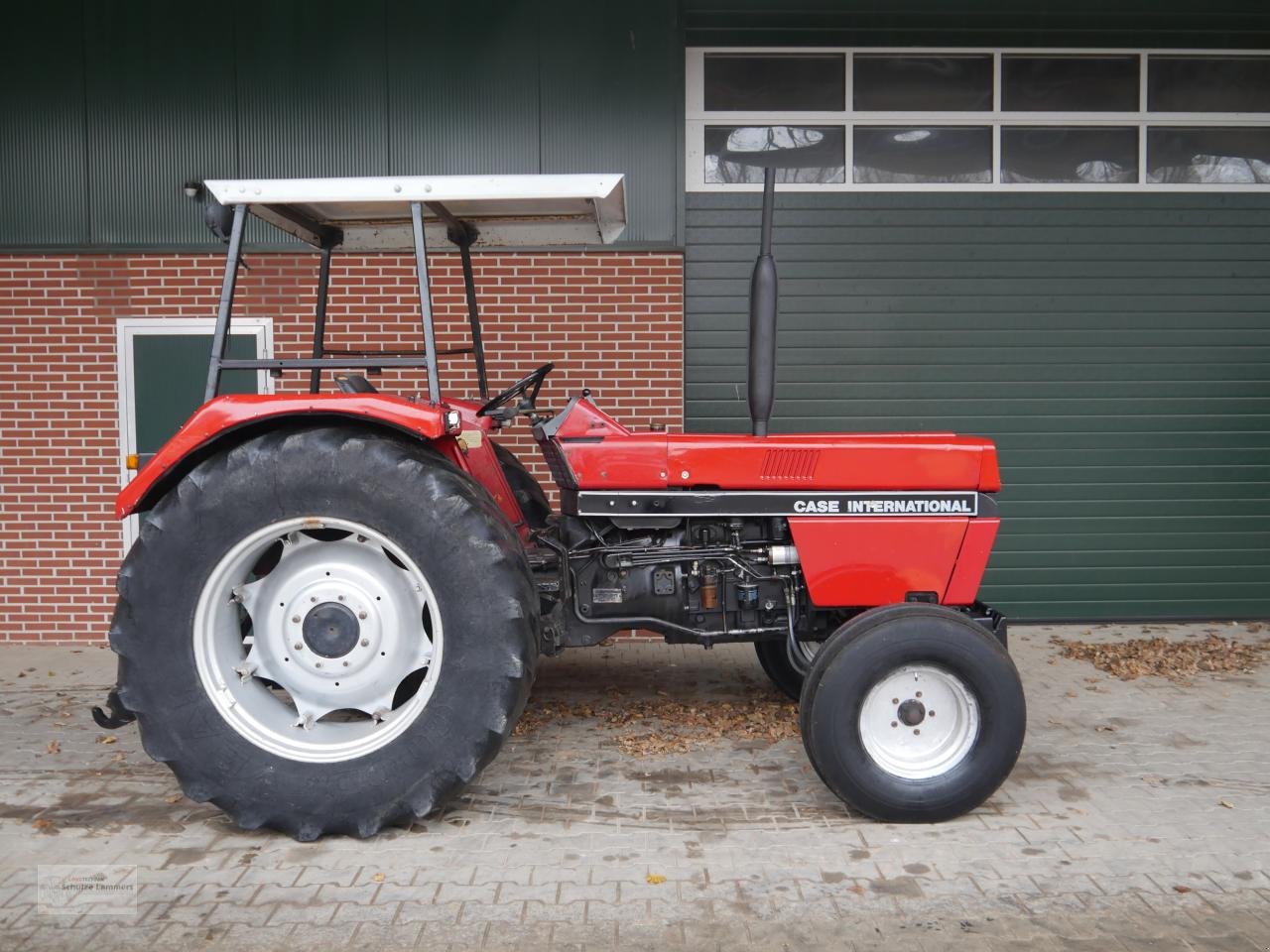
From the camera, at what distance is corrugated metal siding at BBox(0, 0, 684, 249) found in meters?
6.79

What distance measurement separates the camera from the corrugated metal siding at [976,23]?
278 inches

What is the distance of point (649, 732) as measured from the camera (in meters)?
4.91

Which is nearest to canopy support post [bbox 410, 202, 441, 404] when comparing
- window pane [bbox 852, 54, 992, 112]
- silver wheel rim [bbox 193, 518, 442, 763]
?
silver wheel rim [bbox 193, 518, 442, 763]

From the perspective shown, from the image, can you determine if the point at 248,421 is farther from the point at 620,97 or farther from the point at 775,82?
the point at 775,82

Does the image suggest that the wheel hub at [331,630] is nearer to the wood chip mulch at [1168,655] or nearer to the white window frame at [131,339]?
the white window frame at [131,339]

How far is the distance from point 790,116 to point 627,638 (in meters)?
3.85

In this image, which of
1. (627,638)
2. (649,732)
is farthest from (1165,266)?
(649,732)

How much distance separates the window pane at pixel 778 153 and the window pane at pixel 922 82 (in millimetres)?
364

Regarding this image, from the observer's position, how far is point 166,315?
6855 millimetres

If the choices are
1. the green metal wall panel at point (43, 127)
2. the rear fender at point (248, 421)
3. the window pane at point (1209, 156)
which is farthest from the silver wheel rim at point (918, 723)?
the green metal wall panel at point (43, 127)

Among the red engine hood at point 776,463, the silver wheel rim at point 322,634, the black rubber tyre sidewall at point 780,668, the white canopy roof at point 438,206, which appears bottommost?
the black rubber tyre sidewall at point 780,668

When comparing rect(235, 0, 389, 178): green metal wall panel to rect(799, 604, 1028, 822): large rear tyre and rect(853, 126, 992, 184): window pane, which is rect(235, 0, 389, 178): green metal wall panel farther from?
rect(799, 604, 1028, 822): large rear tyre

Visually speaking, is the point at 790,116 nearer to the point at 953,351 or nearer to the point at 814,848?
the point at 953,351

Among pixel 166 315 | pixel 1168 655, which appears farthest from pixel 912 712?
pixel 166 315
